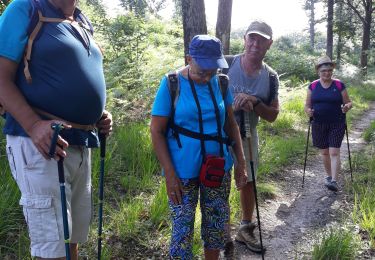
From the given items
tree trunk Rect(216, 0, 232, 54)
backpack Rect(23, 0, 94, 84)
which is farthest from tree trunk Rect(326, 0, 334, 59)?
backpack Rect(23, 0, 94, 84)

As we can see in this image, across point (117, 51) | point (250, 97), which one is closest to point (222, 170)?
point (250, 97)

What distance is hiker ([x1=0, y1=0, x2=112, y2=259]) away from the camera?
2107 mm

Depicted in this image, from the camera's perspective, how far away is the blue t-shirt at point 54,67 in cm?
210

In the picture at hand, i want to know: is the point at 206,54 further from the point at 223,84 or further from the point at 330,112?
the point at 330,112

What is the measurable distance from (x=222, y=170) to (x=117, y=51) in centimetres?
682

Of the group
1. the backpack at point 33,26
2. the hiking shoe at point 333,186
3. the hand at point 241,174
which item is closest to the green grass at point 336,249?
the hand at point 241,174

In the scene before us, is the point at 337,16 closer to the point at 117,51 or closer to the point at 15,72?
the point at 117,51

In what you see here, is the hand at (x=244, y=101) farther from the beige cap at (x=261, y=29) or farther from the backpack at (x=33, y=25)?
the backpack at (x=33, y=25)

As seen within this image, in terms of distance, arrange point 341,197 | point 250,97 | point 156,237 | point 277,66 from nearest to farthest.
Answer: point 250,97 < point 156,237 < point 341,197 < point 277,66

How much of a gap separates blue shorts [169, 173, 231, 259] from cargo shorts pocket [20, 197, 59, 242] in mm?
950

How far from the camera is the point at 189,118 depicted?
2.76 meters

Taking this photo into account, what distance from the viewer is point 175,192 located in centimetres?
279

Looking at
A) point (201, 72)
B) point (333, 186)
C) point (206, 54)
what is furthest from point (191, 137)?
point (333, 186)

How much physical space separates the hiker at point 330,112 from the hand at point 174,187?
3.88 m
